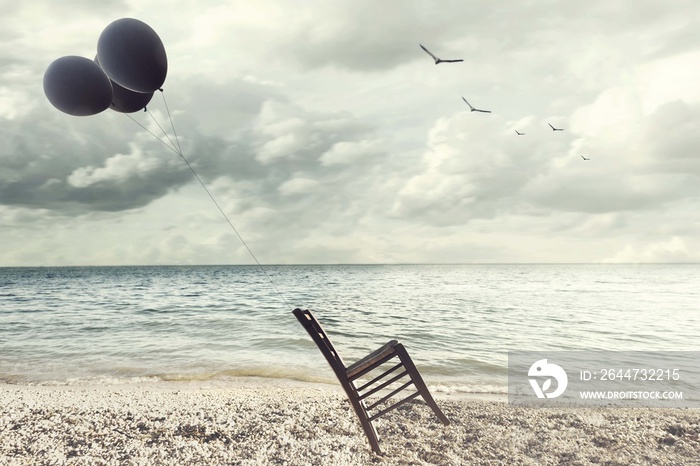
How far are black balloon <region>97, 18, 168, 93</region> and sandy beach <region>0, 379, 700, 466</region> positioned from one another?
3.91 metres

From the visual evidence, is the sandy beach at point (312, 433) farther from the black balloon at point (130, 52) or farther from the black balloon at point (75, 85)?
the black balloon at point (130, 52)

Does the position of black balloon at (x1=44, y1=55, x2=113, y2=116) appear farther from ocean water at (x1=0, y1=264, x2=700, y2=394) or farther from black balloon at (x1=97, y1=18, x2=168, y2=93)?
ocean water at (x1=0, y1=264, x2=700, y2=394)

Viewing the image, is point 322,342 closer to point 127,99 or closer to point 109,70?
point 109,70

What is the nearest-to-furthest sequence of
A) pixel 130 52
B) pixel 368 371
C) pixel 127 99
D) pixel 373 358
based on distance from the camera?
pixel 130 52
pixel 373 358
pixel 368 371
pixel 127 99

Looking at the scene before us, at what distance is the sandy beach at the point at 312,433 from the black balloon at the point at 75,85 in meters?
3.63

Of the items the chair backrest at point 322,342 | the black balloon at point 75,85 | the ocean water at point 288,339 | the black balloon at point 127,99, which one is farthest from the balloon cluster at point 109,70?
the ocean water at point 288,339

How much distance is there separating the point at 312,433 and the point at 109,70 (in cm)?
456

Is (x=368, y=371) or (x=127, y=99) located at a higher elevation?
(x=127, y=99)

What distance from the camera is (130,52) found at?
13.4 feet

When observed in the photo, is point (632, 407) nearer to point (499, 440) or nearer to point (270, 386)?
point (499, 440)

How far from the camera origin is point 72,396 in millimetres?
6793

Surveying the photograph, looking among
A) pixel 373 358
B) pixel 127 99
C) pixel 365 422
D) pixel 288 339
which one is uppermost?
pixel 127 99

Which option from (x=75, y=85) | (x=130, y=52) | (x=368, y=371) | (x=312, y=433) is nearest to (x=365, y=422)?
(x=368, y=371)

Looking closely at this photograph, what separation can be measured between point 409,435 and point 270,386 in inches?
146
